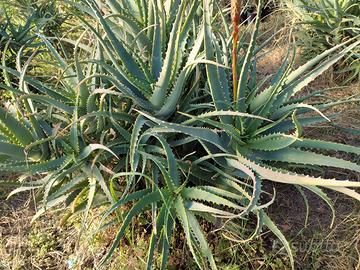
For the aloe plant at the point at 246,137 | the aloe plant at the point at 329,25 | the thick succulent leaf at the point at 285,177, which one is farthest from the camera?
the aloe plant at the point at 329,25

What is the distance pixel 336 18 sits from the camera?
→ 2.67 meters

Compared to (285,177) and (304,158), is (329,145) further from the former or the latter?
(285,177)

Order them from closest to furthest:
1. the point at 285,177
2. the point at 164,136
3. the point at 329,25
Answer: the point at 285,177
the point at 164,136
the point at 329,25

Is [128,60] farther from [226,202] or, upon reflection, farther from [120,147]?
[226,202]

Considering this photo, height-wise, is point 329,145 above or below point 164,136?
below

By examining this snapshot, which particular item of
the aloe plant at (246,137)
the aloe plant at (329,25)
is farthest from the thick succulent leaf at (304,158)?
the aloe plant at (329,25)

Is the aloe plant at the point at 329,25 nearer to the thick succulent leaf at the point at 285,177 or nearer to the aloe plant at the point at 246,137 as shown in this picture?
the aloe plant at the point at 246,137

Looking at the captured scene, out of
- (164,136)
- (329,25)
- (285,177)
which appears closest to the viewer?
(285,177)

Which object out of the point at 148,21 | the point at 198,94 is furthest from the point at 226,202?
the point at 148,21

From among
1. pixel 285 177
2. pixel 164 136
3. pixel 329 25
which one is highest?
pixel 164 136

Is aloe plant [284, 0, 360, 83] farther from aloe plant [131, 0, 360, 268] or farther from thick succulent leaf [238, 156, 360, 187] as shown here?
thick succulent leaf [238, 156, 360, 187]

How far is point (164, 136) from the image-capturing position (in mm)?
1733

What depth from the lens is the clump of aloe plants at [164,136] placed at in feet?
5.16

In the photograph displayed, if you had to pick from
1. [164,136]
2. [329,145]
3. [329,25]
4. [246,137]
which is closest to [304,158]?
[329,145]
